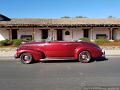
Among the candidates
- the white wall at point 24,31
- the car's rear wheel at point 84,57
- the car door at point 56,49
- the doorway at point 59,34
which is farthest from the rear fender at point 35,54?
the doorway at point 59,34

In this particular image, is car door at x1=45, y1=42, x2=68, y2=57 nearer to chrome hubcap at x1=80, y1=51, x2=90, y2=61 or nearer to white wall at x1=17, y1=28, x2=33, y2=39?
chrome hubcap at x1=80, y1=51, x2=90, y2=61

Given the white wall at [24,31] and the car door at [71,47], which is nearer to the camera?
the car door at [71,47]

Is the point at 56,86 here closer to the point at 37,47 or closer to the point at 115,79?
the point at 115,79

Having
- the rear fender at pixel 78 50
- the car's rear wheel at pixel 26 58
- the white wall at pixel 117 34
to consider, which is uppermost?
the white wall at pixel 117 34

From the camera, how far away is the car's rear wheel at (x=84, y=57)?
14.3 meters

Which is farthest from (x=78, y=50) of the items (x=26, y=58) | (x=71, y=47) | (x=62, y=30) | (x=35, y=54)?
(x=62, y=30)

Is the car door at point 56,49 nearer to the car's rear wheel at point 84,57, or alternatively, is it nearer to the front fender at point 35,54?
the front fender at point 35,54

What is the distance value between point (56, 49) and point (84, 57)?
162 cm

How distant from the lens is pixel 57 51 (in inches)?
570

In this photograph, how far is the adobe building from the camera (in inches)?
1350

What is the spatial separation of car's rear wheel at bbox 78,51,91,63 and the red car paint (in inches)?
6.8

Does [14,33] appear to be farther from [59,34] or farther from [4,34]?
[59,34]

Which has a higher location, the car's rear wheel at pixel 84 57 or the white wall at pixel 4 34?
the white wall at pixel 4 34

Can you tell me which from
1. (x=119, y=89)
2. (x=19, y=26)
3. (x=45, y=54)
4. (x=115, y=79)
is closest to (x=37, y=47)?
(x=45, y=54)
